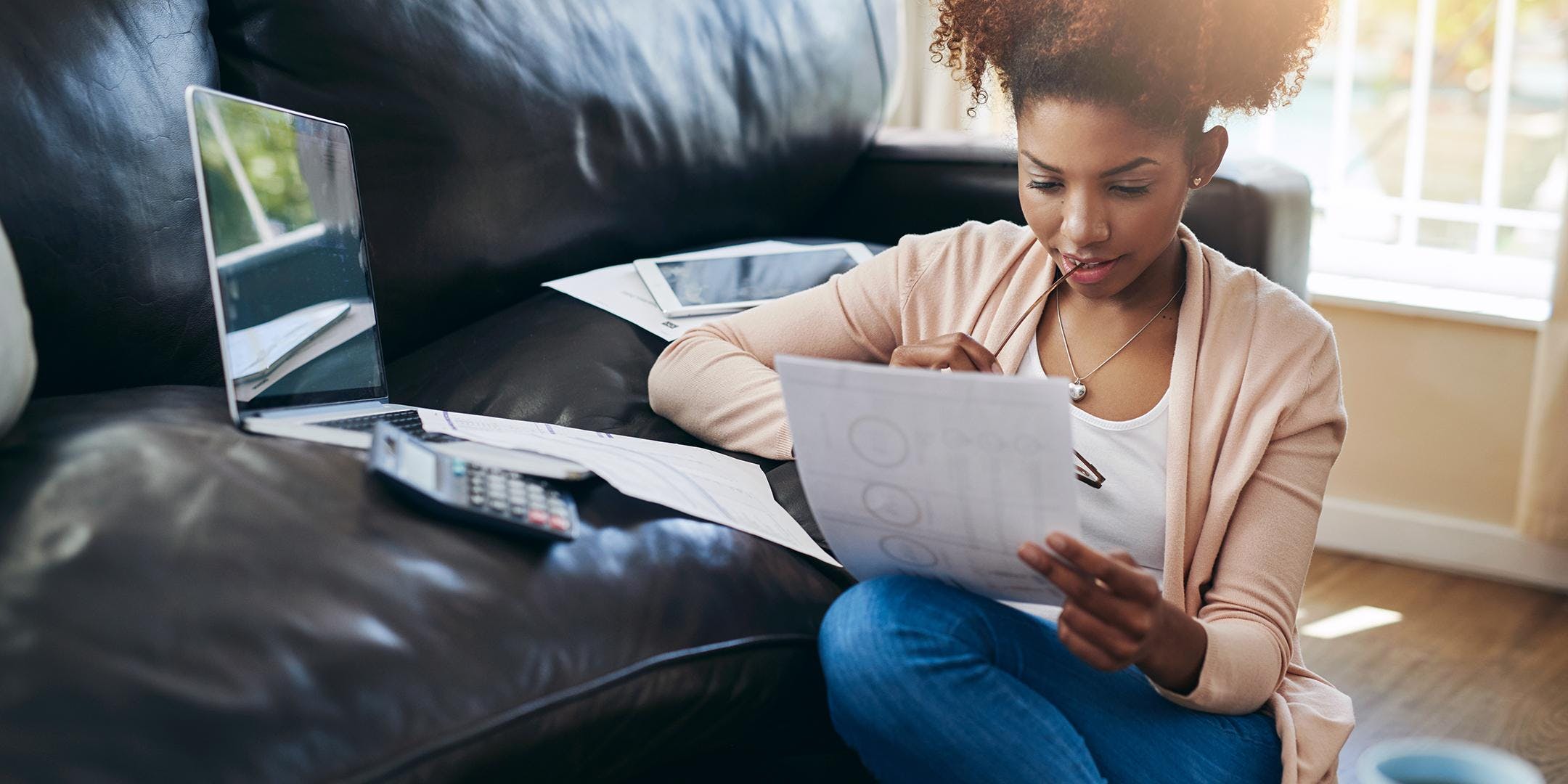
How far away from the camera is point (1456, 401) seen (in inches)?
83.4

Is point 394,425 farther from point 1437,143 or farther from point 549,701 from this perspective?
point 1437,143

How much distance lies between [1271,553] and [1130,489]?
0.41ft

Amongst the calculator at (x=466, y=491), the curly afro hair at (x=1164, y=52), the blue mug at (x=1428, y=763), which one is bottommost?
the blue mug at (x=1428, y=763)

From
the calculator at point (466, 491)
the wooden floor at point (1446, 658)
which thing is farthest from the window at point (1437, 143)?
the calculator at point (466, 491)

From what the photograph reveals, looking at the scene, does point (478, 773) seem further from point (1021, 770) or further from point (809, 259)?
point (809, 259)

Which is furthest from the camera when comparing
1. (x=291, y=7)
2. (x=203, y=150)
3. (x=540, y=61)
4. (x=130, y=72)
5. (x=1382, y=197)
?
(x=1382, y=197)

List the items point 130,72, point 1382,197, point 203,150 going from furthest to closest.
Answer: point 1382,197, point 130,72, point 203,150

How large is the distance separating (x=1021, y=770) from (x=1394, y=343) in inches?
61.4

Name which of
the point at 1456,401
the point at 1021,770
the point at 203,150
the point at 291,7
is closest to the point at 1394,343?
the point at 1456,401

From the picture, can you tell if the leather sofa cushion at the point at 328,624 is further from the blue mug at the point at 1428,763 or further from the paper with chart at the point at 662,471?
the blue mug at the point at 1428,763

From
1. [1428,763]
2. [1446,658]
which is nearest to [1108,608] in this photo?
[1428,763]

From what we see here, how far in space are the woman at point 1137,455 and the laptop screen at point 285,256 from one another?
0.43m

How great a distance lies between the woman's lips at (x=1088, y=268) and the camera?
1.01 meters

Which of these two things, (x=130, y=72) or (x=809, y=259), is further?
(x=809, y=259)
